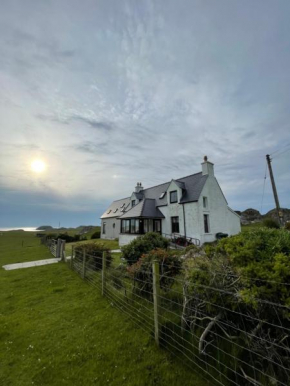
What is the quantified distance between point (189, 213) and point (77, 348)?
17096 millimetres

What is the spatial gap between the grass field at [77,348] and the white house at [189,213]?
1473 cm

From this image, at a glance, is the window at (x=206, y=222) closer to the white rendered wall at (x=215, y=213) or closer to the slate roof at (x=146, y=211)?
the white rendered wall at (x=215, y=213)

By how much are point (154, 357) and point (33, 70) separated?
10.9 m

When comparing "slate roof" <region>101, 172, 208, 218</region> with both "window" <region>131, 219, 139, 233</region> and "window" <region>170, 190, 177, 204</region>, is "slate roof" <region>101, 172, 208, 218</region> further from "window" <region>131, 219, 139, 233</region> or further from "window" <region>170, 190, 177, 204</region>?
"window" <region>131, 219, 139, 233</region>

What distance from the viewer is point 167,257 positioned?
5.25 meters

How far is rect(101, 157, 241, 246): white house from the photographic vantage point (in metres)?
18.9

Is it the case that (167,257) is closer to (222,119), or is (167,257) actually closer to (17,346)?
(17,346)

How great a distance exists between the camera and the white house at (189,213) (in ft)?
61.9

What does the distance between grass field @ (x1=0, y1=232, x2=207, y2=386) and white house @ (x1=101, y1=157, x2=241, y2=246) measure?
14.7m

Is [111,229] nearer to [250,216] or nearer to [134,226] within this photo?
[134,226]

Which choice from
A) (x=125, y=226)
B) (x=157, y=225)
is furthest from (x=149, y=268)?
(x=125, y=226)

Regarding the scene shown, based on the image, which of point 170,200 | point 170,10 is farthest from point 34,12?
point 170,200

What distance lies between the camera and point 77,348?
3389mm

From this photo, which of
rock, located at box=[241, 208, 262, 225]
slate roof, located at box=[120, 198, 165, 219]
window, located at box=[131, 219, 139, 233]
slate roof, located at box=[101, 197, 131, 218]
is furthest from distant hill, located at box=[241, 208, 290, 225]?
window, located at box=[131, 219, 139, 233]
